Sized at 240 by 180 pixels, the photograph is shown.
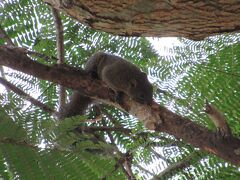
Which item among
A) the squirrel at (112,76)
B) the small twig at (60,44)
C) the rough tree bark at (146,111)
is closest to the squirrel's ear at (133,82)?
the squirrel at (112,76)

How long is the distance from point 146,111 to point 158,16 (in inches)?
39.7

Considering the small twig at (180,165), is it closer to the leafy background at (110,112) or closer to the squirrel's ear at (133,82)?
the leafy background at (110,112)

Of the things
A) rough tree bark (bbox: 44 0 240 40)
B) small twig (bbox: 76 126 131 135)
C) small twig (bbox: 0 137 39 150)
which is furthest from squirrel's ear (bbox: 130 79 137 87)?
small twig (bbox: 0 137 39 150)

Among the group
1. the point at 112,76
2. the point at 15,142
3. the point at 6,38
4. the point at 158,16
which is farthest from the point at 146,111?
the point at 6,38

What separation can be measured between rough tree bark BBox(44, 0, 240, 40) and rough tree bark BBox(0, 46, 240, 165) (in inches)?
24.5

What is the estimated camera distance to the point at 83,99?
4.38m

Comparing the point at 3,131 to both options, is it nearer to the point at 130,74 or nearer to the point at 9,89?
the point at 9,89

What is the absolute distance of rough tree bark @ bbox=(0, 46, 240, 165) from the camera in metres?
2.61

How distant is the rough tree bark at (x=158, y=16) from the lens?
2.09 meters

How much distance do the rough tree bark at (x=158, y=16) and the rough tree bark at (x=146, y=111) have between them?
2.04 ft

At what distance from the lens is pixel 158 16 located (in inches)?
87.3

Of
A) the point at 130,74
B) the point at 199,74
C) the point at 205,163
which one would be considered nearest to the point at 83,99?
the point at 130,74

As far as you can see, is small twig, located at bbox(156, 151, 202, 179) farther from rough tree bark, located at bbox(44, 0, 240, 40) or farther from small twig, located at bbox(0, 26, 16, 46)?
small twig, located at bbox(0, 26, 16, 46)

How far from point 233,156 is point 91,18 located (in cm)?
117
